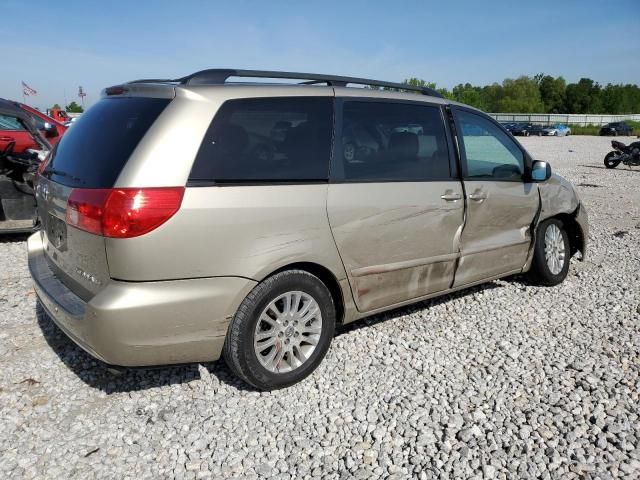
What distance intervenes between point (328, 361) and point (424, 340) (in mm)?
812

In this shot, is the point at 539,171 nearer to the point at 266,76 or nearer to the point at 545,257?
the point at 545,257

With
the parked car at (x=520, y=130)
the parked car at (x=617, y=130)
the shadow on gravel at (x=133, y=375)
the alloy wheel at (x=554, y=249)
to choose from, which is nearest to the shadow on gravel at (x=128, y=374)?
the shadow on gravel at (x=133, y=375)

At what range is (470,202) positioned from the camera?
13.5ft

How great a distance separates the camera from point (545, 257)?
5.11 meters

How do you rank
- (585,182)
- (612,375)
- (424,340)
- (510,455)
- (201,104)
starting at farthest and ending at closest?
(585,182) → (424,340) → (612,375) → (201,104) → (510,455)

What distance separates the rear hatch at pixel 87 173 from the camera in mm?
2754

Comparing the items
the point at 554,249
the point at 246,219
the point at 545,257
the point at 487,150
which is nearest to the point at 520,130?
the point at 554,249

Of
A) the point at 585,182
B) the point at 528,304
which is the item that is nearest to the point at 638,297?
the point at 528,304

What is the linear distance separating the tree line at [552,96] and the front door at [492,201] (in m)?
93.1

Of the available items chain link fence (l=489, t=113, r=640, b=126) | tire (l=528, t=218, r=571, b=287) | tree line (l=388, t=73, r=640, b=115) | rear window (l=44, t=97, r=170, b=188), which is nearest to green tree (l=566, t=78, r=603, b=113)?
tree line (l=388, t=73, r=640, b=115)

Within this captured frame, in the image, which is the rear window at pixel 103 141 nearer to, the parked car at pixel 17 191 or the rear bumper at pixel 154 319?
the rear bumper at pixel 154 319

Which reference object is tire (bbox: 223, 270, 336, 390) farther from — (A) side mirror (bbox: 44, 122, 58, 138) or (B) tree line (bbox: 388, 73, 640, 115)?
(B) tree line (bbox: 388, 73, 640, 115)

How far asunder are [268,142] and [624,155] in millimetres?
18279

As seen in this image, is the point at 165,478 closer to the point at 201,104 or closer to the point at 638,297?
the point at 201,104
